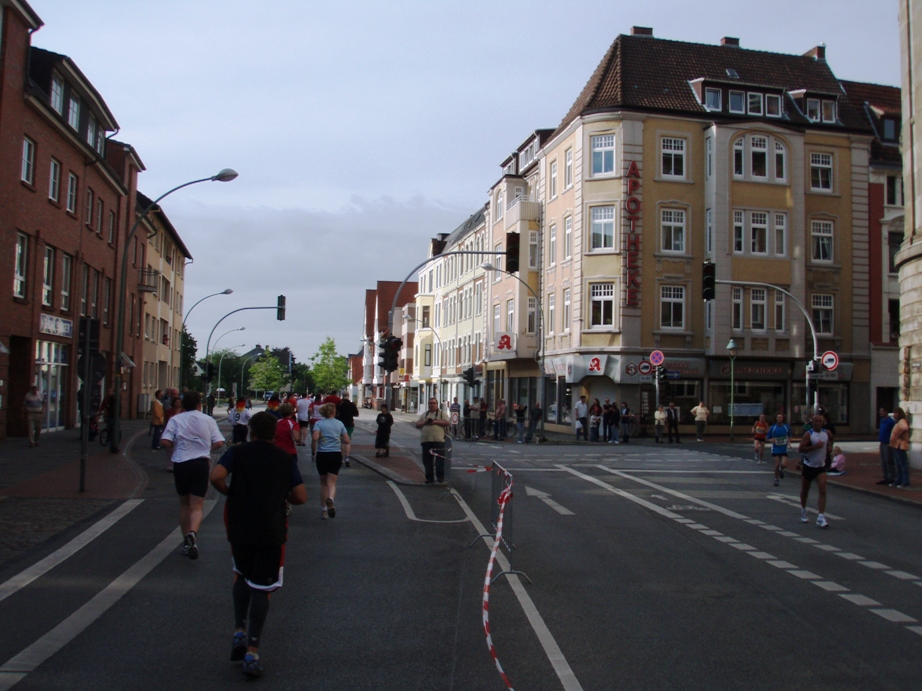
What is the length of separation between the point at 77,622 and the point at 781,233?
3952 centimetres

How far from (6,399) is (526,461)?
14828 millimetres

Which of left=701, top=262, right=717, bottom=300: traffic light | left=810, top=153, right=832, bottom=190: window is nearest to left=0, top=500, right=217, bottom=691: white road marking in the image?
left=701, top=262, right=717, bottom=300: traffic light

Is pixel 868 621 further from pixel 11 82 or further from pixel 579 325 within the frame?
pixel 579 325

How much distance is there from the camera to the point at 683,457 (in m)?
28.5

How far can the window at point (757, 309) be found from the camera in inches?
1625

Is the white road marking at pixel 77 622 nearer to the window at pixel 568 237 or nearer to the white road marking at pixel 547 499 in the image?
the white road marking at pixel 547 499

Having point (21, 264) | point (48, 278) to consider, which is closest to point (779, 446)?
point (21, 264)

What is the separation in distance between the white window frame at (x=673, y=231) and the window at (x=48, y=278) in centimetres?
2458

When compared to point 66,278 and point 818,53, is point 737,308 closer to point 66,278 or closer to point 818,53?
point 818,53

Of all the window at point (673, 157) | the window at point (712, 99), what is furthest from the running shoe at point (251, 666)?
the window at point (712, 99)

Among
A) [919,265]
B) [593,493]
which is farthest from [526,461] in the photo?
[919,265]

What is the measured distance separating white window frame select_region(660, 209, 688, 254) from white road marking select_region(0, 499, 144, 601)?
3148 cm

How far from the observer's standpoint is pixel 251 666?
5.64 metres

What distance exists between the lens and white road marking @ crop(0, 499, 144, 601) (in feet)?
27.3
